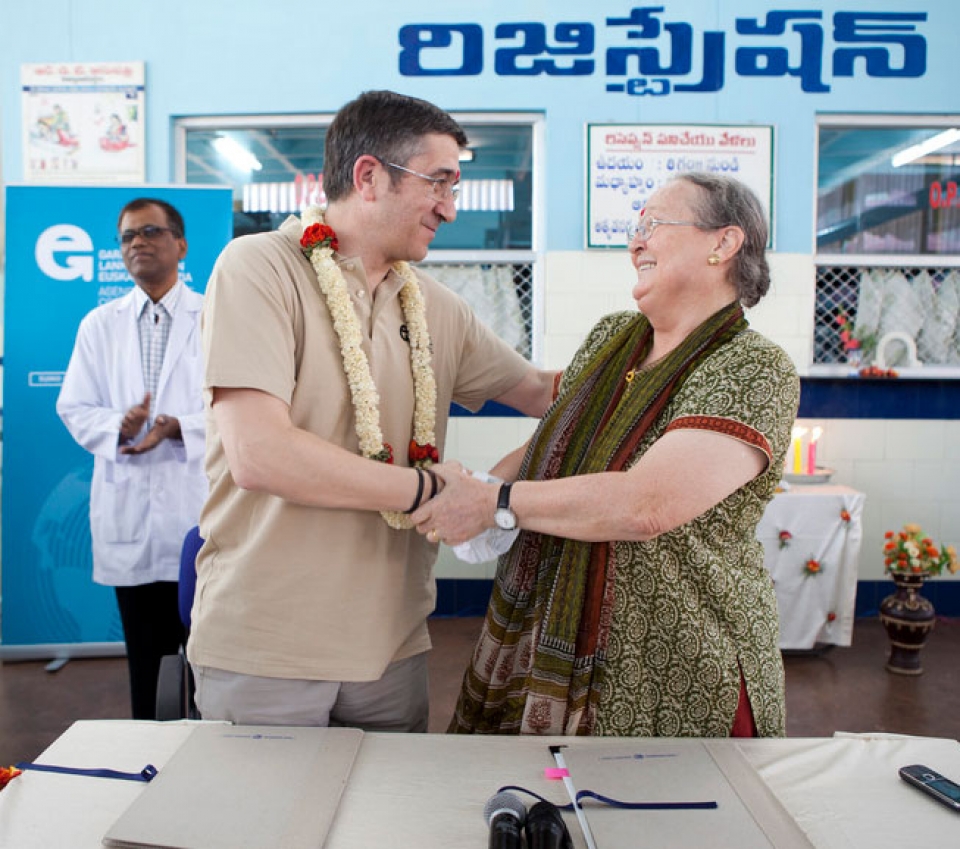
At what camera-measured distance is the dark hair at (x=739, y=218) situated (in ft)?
5.38

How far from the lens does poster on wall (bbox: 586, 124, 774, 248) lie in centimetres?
495

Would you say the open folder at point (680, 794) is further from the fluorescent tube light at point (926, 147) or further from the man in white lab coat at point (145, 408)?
the fluorescent tube light at point (926, 147)

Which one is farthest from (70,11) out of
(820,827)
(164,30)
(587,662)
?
(820,827)

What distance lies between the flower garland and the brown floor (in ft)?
6.87

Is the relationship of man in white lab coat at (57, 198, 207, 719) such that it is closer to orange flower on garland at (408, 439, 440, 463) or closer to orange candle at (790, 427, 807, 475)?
orange flower on garland at (408, 439, 440, 463)

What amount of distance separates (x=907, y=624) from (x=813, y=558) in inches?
21.2

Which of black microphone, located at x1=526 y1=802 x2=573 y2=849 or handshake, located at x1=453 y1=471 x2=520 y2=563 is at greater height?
handshake, located at x1=453 y1=471 x2=520 y2=563

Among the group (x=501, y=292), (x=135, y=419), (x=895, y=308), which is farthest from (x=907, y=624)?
(x=135, y=419)

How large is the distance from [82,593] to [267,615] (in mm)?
3132

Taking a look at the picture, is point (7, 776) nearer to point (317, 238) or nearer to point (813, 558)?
point (317, 238)

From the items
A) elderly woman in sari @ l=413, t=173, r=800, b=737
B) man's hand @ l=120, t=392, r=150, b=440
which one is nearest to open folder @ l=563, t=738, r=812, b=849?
elderly woman in sari @ l=413, t=173, r=800, b=737

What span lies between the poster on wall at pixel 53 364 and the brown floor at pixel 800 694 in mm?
321

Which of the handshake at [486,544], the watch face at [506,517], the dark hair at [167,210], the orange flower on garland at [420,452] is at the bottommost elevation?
the handshake at [486,544]

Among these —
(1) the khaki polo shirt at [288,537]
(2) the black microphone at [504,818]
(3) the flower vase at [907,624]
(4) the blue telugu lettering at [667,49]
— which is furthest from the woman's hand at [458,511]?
(4) the blue telugu lettering at [667,49]
